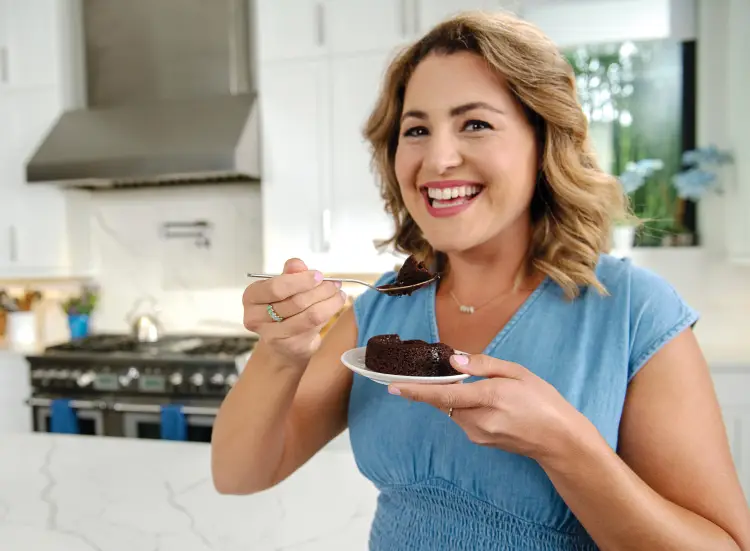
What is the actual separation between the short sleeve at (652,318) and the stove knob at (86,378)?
2699 millimetres

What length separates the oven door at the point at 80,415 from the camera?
2.87m

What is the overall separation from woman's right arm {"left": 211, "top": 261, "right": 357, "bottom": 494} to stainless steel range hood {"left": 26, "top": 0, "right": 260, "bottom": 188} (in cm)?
193

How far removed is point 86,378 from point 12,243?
1.02 meters

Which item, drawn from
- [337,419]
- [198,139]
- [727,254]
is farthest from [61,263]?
[727,254]

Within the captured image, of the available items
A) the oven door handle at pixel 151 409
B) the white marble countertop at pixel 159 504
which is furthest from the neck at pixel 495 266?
the oven door handle at pixel 151 409

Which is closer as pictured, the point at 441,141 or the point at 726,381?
the point at 441,141

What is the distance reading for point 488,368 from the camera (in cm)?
65

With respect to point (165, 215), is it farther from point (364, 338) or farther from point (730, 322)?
point (730, 322)

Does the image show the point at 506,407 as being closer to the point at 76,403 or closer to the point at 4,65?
the point at 76,403

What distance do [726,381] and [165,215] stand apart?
9.96 ft

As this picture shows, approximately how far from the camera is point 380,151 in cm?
114

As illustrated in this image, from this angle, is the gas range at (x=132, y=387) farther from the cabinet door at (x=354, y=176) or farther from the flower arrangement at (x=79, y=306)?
the cabinet door at (x=354, y=176)

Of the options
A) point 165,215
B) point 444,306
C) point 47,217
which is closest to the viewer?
point 444,306

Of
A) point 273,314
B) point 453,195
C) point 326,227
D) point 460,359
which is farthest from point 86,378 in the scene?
point 460,359
